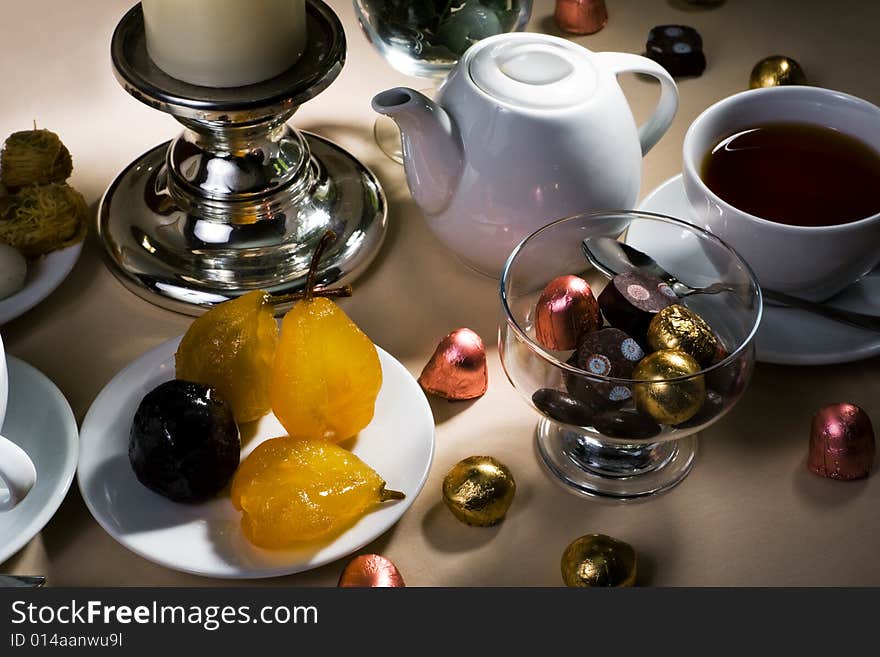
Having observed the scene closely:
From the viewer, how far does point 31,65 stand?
873 millimetres

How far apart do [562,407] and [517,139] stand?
18 cm

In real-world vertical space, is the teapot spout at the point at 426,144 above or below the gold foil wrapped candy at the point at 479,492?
above

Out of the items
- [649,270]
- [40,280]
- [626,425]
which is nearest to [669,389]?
[626,425]

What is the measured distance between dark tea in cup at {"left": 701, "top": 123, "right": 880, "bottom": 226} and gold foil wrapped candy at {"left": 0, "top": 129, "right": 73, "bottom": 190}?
1.36 feet

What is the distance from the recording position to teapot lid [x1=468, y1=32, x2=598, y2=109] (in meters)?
0.64

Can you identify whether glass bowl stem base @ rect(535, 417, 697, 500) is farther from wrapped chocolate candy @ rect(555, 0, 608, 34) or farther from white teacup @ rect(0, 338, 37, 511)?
wrapped chocolate candy @ rect(555, 0, 608, 34)

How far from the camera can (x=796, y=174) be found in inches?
26.1

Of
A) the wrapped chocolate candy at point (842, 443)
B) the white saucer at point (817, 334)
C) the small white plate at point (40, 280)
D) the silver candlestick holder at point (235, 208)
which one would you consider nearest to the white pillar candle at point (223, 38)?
the silver candlestick holder at point (235, 208)

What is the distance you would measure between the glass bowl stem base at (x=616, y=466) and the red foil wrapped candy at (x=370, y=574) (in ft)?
0.37

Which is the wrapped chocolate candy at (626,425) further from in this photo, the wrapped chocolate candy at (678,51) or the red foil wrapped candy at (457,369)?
the wrapped chocolate candy at (678,51)

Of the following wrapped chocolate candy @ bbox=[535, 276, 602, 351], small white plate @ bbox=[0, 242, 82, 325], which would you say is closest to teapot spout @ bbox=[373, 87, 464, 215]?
wrapped chocolate candy @ bbox=[535, 276, 602, 351]

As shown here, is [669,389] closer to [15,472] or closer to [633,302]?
[633,302]

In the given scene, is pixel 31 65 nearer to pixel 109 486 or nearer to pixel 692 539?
pixel 109 486

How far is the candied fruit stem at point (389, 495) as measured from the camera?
0.54m
